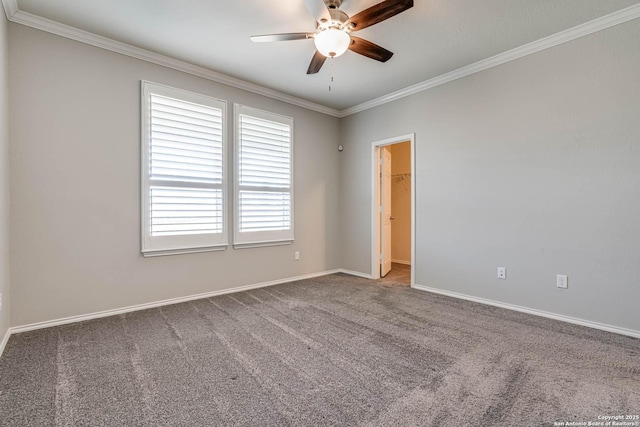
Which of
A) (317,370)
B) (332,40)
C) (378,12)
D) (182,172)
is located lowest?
(317,370)

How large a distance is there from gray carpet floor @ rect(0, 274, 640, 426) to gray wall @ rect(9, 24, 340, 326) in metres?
0.35

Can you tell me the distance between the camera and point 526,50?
3.06m

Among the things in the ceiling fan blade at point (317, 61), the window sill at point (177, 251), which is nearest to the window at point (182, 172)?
the window sill at point (177, 251)

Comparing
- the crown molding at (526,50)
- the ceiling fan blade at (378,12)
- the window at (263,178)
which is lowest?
the window at (263,178)

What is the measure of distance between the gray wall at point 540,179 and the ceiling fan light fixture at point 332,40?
207cm

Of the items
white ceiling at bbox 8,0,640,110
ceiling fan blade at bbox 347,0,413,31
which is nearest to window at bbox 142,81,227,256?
white ceiling at bbox 8,0,640,110

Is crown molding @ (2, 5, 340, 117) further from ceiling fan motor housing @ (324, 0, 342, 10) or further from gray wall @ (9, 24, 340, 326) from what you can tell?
ceiling fan motor housing @ (324, 0, 342, 10)

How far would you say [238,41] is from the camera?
299 centimetres

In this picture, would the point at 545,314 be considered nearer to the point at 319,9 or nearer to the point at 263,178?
the point at 319,9

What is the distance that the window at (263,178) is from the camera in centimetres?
397

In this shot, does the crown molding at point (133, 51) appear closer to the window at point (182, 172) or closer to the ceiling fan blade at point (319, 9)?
the window at point (182, 172)

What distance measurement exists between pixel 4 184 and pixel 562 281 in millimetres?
5020

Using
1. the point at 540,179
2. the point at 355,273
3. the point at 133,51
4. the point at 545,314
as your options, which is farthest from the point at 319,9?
the point at 355,273

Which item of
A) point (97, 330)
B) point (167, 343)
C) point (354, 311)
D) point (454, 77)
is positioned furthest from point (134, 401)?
point (454, 77)
